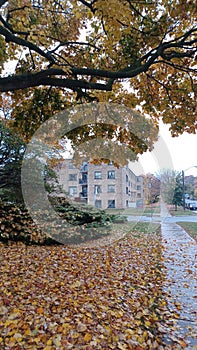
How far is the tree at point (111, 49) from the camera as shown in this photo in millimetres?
3402

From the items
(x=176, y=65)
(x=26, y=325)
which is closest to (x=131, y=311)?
(x=26, y=325)

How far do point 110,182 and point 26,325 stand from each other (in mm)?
8718

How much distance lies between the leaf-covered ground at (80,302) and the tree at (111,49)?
2701 mm

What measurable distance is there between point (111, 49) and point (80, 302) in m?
3.82

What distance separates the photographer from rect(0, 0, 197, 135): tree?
3402 mm

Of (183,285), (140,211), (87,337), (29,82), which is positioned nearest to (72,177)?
(140,211)

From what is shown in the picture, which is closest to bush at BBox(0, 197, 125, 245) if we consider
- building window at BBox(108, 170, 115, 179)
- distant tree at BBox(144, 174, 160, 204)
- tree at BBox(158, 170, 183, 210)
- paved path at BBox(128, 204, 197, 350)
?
paved path at BBox(128, 204, 197, 350)

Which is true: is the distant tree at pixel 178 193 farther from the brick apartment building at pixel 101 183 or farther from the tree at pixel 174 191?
the brick apartment building at pixel 101 183

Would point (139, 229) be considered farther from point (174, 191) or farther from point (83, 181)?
point (174, 191)

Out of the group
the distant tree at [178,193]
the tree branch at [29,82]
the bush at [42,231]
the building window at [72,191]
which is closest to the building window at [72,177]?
the building window at [72,191]

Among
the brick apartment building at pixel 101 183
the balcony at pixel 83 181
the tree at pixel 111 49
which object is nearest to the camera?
the tree at pixel 111 49

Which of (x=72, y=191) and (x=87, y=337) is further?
(x=72, y=191)

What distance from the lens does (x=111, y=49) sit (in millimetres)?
4172

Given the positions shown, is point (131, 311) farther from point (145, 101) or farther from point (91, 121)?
point (91, 121)
